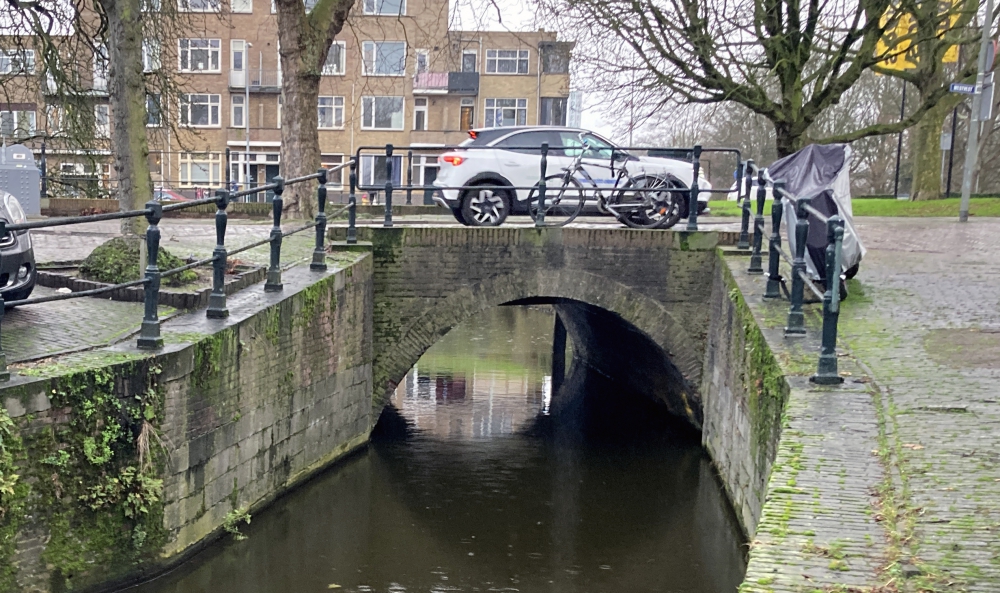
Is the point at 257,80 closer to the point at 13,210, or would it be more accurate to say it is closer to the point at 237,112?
the point at 237,112

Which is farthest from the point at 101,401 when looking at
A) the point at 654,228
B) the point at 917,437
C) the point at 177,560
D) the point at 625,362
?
the point at 625,362

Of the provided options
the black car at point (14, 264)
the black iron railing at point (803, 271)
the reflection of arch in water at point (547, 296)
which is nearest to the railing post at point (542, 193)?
the reflection of arch in water at point (547, 296)

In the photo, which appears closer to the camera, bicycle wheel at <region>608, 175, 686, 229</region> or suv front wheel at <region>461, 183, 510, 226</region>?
bicycle wheel at <region>608, 175, 686, 229</region>

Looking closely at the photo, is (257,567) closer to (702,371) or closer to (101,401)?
(101,401)

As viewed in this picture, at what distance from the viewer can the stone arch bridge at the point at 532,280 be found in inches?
495

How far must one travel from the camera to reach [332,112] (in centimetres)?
4862

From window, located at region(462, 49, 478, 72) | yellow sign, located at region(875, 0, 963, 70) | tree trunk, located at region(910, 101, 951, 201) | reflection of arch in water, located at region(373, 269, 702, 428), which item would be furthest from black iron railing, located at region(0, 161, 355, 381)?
window, located at region(462, 49, 478, 72)

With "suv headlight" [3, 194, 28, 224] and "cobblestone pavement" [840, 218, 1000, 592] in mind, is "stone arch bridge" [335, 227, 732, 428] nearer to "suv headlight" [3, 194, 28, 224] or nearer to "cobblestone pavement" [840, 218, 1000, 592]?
"cobblestone pavement" [840, 218, 1000, 592]

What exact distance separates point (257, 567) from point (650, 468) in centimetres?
523

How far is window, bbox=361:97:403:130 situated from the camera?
48719 millimetres

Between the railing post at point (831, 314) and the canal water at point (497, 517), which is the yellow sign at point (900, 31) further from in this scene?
the railing post at point (831, 314)

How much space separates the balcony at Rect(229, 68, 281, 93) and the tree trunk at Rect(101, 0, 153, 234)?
39605 mm

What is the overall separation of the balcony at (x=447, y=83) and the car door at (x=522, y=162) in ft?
115

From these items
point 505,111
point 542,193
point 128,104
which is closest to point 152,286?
point 128,104
